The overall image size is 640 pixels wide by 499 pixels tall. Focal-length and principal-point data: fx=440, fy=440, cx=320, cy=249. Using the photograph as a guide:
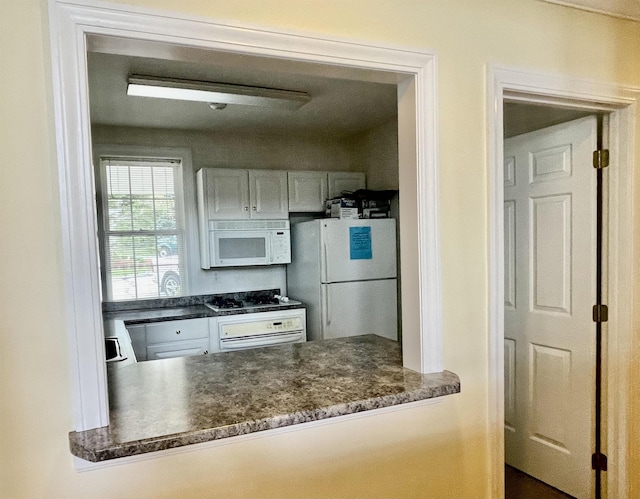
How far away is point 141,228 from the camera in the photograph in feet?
13.0

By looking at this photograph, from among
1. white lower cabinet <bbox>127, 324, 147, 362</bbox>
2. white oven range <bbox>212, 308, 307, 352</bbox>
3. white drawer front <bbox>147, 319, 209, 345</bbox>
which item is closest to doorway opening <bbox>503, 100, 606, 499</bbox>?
white oven range <bbox>212, 308, 307, 352</bbox>

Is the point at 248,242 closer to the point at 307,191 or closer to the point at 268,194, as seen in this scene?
the point at 268,194

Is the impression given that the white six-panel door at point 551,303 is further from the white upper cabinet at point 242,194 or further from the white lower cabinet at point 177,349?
the white lower cabinet at point 177,349

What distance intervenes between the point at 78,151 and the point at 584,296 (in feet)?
7.51

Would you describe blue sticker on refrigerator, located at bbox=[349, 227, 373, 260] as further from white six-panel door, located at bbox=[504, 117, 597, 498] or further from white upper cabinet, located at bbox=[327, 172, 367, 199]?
white six-panel door, located at bbox=[504, 117, 597, 498]

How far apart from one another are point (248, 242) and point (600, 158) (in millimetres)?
2723

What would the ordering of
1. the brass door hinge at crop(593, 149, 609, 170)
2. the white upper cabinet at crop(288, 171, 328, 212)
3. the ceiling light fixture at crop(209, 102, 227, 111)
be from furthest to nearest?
the white upper cabinet at crop(288, 171, 328, 212) → the ceiling light fixture at crop(209, 102, 227, 111) → the brass door hinge at crop(593, 149, 609, 170)

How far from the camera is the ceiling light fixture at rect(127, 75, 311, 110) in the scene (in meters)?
2.63

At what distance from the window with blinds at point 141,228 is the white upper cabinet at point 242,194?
0.38 metres

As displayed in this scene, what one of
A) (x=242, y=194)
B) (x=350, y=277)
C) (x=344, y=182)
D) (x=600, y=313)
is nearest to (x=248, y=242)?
Result: (x=242, y=194)

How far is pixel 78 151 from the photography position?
1.17 m

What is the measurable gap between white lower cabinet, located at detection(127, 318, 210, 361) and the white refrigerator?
3.00 feet

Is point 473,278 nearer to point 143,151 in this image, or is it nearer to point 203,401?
point 203,401

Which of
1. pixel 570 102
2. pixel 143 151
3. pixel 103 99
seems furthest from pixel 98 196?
pixel 570 102
